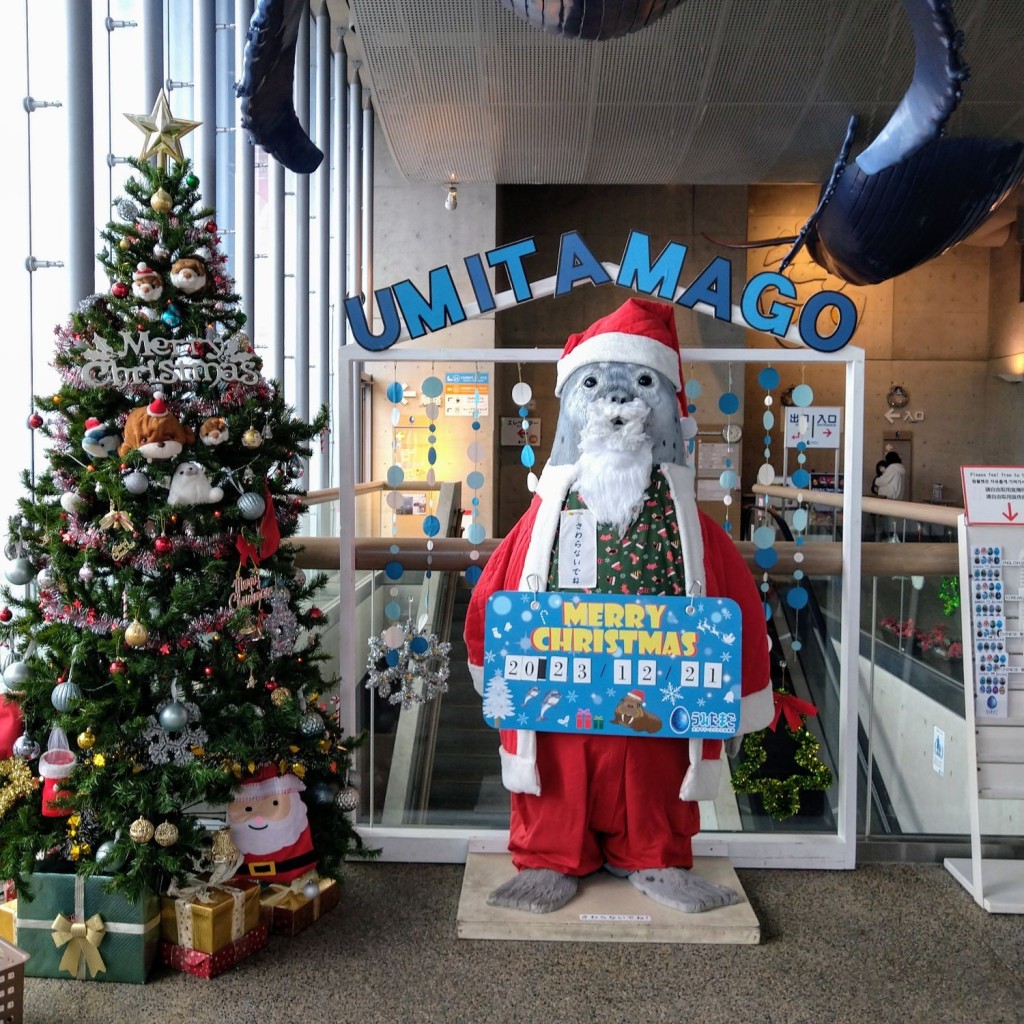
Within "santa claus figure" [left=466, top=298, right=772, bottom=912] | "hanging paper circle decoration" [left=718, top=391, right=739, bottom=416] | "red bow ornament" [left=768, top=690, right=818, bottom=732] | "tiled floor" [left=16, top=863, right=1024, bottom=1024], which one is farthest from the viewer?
"red bow ornament" [left=768, top=690, right=818, bottom=732]

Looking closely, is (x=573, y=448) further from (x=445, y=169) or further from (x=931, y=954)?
(x=445, y=169)

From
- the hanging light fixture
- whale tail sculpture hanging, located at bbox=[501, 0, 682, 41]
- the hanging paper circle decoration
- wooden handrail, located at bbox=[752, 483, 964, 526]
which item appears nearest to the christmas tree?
whale tail sculpture hanging, located at bbox=[501, 0, 682, 41]

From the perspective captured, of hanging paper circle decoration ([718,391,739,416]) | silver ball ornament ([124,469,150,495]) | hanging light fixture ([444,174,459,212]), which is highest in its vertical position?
hanging light fixture ([444,174,459,212])

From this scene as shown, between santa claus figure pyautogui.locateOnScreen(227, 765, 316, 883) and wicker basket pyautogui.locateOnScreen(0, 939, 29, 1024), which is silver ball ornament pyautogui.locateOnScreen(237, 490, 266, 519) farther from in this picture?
wicker basket pyautogui.locateOnScreen(0, 939, 29, 1024)

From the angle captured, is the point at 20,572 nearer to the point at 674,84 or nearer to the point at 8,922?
the point at 8,922

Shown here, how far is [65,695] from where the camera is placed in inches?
87.4

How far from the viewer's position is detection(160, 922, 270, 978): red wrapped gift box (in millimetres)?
2281

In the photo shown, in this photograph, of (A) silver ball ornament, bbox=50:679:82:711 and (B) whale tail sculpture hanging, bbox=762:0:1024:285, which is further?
(B) whale tail sculpture hanging, bbox=762:0:1024:285

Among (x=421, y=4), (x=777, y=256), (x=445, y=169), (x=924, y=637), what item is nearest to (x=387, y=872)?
(x=924, y=637)

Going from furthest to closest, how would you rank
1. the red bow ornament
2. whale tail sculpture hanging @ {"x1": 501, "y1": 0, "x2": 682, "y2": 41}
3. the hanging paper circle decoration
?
1. the red bow ornament
2. the hanging paper circle decoration
3. whale tail sculpture hanging @ {"x1": 501, "y1": 0, "x2": 682, "y2": 41}

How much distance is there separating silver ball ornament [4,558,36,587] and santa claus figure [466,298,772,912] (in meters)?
1.25

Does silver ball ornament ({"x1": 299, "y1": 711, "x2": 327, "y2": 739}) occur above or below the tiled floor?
above

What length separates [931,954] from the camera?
8.06 feet

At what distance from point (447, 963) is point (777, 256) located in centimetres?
1102
